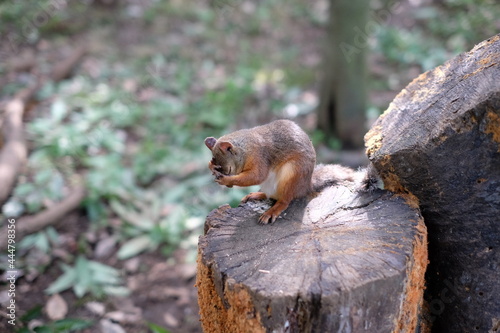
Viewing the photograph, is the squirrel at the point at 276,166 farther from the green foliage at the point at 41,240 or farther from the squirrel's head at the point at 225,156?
the green foliage at the point at 41,240

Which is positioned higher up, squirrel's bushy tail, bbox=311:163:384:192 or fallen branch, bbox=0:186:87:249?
squirrel's bushy tail, bbox=311:163:384:192

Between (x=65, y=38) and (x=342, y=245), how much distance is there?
9.71 metres

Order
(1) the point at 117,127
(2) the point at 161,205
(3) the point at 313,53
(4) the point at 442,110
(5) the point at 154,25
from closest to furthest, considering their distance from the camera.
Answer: (4) the point at 442,110, (2) the point at 161,205, (1) the point at 117,127, (3) the point at 313,53, (5) the point at 154,25

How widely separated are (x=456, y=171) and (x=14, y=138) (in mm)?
5902

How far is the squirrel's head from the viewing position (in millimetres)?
3139

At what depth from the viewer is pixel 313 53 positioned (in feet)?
32.9

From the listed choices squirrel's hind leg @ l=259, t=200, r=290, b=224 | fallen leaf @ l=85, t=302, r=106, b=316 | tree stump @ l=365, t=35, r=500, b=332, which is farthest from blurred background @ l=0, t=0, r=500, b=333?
tree stump @ l=365, t=35, r=500, b=332

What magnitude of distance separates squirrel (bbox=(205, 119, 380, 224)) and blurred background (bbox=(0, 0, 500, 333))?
565mm

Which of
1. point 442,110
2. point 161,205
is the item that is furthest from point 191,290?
point 442,110

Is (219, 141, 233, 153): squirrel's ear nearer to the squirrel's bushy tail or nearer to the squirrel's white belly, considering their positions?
the squirrel's white belly

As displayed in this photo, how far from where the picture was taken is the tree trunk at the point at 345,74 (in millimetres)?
6422

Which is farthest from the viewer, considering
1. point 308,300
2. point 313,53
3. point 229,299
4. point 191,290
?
point 313,53

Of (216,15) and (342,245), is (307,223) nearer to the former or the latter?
(342,245)

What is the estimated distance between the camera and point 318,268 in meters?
2.27
